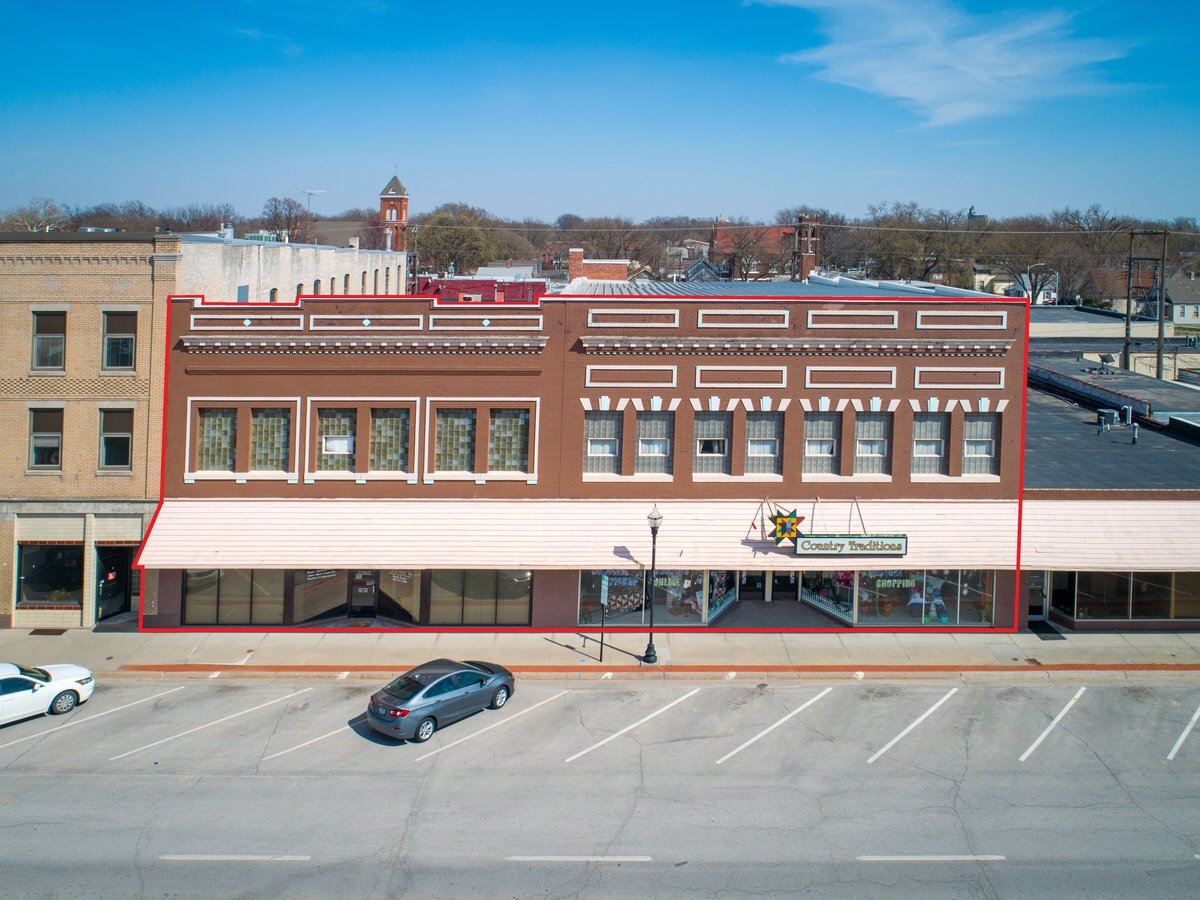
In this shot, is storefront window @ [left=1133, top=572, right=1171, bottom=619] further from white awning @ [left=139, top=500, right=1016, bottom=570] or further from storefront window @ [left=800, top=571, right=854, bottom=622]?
storefront window @ [left=800, top=571, right=854, bottom=622]

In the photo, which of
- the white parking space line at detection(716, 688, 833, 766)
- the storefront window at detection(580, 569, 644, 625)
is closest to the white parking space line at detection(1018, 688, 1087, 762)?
the white parking space line at detection(716, 688, 833, 766)

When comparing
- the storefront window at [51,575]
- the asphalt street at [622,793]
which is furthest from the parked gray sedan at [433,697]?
the storefront window at [51,575]

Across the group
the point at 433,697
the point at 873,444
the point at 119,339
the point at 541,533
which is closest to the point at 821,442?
the point at 873,444

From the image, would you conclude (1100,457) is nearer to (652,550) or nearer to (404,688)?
(652,550)

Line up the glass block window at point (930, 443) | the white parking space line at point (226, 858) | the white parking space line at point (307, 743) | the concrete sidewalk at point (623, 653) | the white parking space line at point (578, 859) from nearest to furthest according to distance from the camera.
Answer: the white parking space line at point (226, 858) < the white parking space line at point (578, 859) < the white parking space line at point (307, 743) < the concrete sidewalk at point (623, 653) < the glass block window at point (930, 443)

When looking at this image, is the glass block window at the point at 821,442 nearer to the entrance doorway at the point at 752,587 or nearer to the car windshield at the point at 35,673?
the entrance doorway at the point at 752,587

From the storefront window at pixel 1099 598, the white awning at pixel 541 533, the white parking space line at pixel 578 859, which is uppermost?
the white awning at pixel 541 533
